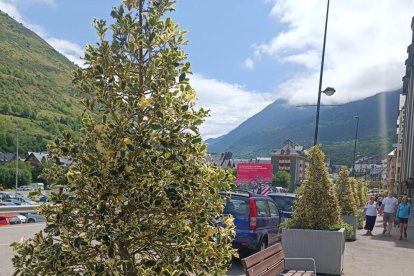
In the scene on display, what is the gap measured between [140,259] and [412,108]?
46.3m

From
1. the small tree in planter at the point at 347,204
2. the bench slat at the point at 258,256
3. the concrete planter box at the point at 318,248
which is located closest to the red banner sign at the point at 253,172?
the small tree in planter at the point at 347,204

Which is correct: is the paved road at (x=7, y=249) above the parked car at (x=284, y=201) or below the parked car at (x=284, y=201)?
below

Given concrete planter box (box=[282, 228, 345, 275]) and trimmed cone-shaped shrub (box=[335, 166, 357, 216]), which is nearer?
concrete planter box (box=[282, 228, 345, 275])

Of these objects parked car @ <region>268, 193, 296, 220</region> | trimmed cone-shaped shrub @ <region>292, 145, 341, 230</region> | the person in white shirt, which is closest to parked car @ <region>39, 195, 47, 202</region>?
trimmed cone-shaped shrub @ <region>292, 145, 341, 230</region>

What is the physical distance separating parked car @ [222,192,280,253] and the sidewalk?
1803 mm

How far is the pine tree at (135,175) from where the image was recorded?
123 inches

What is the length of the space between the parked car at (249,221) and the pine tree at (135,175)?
21.8 ft

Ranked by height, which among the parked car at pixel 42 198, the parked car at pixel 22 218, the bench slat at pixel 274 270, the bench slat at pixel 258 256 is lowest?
the parked car at pixel 22 218

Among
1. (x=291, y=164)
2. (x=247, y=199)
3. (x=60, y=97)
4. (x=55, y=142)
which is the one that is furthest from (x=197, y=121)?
(x=60, y=97)

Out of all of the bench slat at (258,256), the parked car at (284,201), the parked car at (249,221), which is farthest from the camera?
the parked car at (284,201)

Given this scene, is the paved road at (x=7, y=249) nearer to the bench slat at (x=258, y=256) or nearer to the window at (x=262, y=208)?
the bench slat at (x=258, y=256)

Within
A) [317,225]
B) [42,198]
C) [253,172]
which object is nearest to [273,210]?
[317,225]

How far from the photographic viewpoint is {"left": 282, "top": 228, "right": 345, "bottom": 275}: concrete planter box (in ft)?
28.9

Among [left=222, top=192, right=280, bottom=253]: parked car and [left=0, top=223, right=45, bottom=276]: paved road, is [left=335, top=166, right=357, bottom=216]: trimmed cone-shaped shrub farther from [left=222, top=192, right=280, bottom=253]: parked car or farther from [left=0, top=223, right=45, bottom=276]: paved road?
[left=0, top=223, right=45, bottom=276]: paved road
